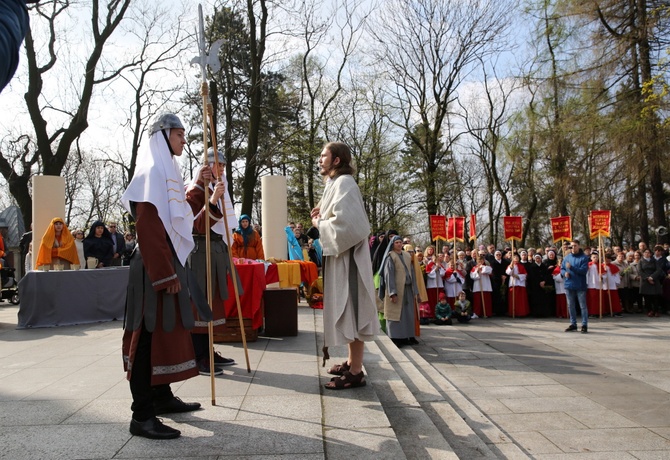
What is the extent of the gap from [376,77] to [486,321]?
18696 millimetres

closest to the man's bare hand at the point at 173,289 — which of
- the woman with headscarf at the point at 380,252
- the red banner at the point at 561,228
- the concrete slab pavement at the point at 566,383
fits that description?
the concrete slab pavement at the point at 566,383

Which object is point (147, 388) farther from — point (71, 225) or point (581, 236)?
point (71, 225)

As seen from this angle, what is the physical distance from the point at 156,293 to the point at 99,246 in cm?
919

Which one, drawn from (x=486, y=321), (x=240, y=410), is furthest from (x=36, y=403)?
(x=486, y=321)

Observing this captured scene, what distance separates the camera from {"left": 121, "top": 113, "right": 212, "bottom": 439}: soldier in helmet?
138 inches

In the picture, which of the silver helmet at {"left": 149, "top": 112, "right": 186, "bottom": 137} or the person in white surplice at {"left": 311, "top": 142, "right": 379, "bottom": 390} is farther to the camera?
the person in white surplice at {"left": 311, "top": 142, "right": 379, "bottom": 390}

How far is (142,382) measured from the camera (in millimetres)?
3551

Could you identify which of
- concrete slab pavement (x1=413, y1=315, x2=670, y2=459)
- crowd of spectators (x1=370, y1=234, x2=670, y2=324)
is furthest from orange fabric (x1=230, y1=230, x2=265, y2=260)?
crowd of spectators (x1=370, y1=234, x2=670, y2=324)

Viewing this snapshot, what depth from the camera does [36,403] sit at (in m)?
4.32

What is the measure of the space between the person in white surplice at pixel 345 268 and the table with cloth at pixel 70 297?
6679 millimetres

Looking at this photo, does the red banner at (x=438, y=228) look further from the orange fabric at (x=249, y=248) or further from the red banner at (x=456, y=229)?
the orange fabric at (x=249, y=248)

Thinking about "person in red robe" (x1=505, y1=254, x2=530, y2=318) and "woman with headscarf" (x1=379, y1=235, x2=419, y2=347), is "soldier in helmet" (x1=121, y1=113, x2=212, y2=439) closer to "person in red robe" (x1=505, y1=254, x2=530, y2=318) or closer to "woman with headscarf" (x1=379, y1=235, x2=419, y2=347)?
"woman with headscarf" (x1=379, y1=235, x2=419, y2=347)

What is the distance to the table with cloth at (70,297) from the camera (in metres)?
9.30

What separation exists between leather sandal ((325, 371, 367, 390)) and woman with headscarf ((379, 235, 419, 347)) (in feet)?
16.0
